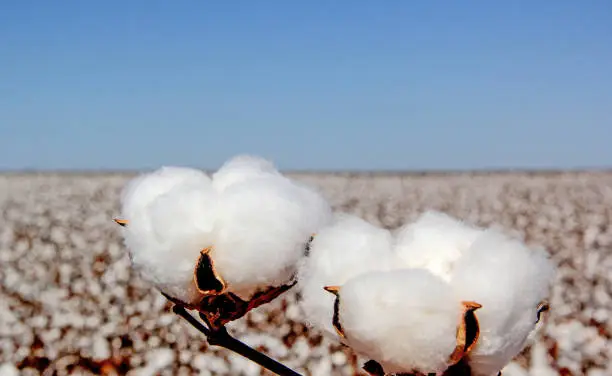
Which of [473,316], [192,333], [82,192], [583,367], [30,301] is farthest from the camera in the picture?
[82,192]

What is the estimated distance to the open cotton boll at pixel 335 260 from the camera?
1141mm

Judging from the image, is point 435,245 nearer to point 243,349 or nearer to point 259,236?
point 259,236

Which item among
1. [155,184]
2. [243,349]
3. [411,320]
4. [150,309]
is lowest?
[150,309]

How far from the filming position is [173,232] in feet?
4.26

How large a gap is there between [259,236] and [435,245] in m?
0.29

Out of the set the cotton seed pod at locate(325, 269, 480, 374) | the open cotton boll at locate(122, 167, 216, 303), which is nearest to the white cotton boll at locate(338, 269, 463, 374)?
the cotton seed pod at locate(325, 269, 480, 374)

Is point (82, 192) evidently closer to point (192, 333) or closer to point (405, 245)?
point (192, 333)

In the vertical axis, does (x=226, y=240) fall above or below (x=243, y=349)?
above

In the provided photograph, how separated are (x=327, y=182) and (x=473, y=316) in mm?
11752

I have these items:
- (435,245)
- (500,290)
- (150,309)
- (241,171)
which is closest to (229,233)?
(241,171)

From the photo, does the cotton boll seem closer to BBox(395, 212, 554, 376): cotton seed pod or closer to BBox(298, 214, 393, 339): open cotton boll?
BBox(298, 214, 393, 339): open cotton boll

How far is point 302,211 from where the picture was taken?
1298mm

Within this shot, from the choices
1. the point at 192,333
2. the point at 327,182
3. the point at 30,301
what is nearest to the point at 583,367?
the point at 192,333

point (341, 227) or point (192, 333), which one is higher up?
point (341, 227)
